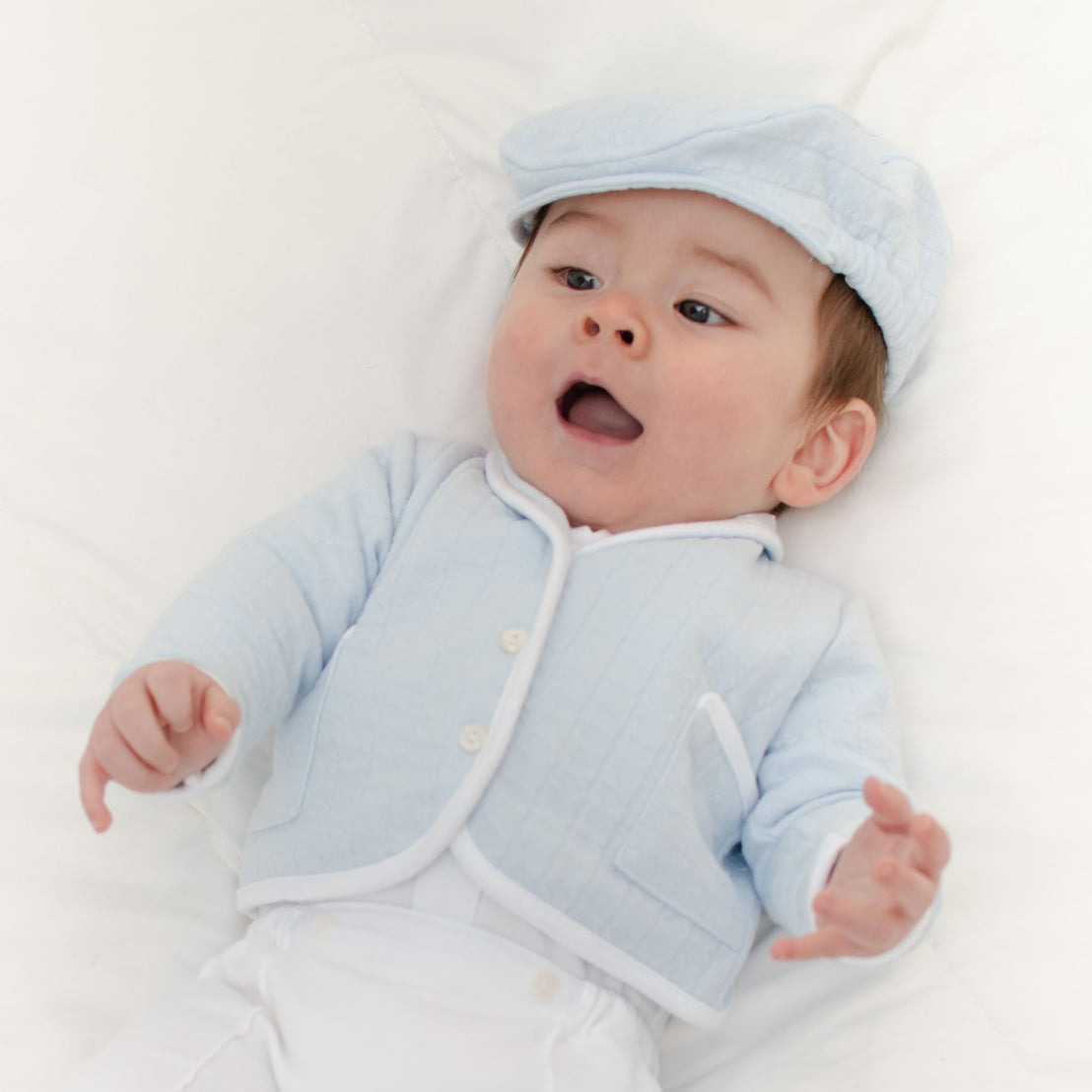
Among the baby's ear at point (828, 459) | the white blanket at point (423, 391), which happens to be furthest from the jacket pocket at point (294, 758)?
the baby's ear at point (828, 459)

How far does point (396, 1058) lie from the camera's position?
112cm

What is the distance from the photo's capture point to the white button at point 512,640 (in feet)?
4.05

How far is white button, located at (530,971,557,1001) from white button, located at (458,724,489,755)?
0.20m

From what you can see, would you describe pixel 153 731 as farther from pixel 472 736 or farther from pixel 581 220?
pixel 581 220

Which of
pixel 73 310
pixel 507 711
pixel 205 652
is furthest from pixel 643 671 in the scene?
pixel 73 310

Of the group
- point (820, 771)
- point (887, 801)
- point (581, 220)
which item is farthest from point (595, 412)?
point (887, 801)

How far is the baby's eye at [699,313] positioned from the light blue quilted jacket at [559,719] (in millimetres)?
201

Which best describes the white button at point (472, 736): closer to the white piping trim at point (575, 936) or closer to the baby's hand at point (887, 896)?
the white piping trim at point (575, 936)

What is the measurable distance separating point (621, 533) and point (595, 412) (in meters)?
0.13

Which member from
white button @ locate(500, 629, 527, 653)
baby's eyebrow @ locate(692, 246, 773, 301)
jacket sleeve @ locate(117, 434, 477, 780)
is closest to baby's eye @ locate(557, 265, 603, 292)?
baby's eyebrow @ locate(692, 246, 773, 301)

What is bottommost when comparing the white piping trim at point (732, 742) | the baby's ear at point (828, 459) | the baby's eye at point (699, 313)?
the white piping trim at point (732, 742)

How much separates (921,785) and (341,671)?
22.6 inches

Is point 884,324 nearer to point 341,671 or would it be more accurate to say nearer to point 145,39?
point 341,671

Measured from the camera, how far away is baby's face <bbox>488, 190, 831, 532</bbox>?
1.29 metres
